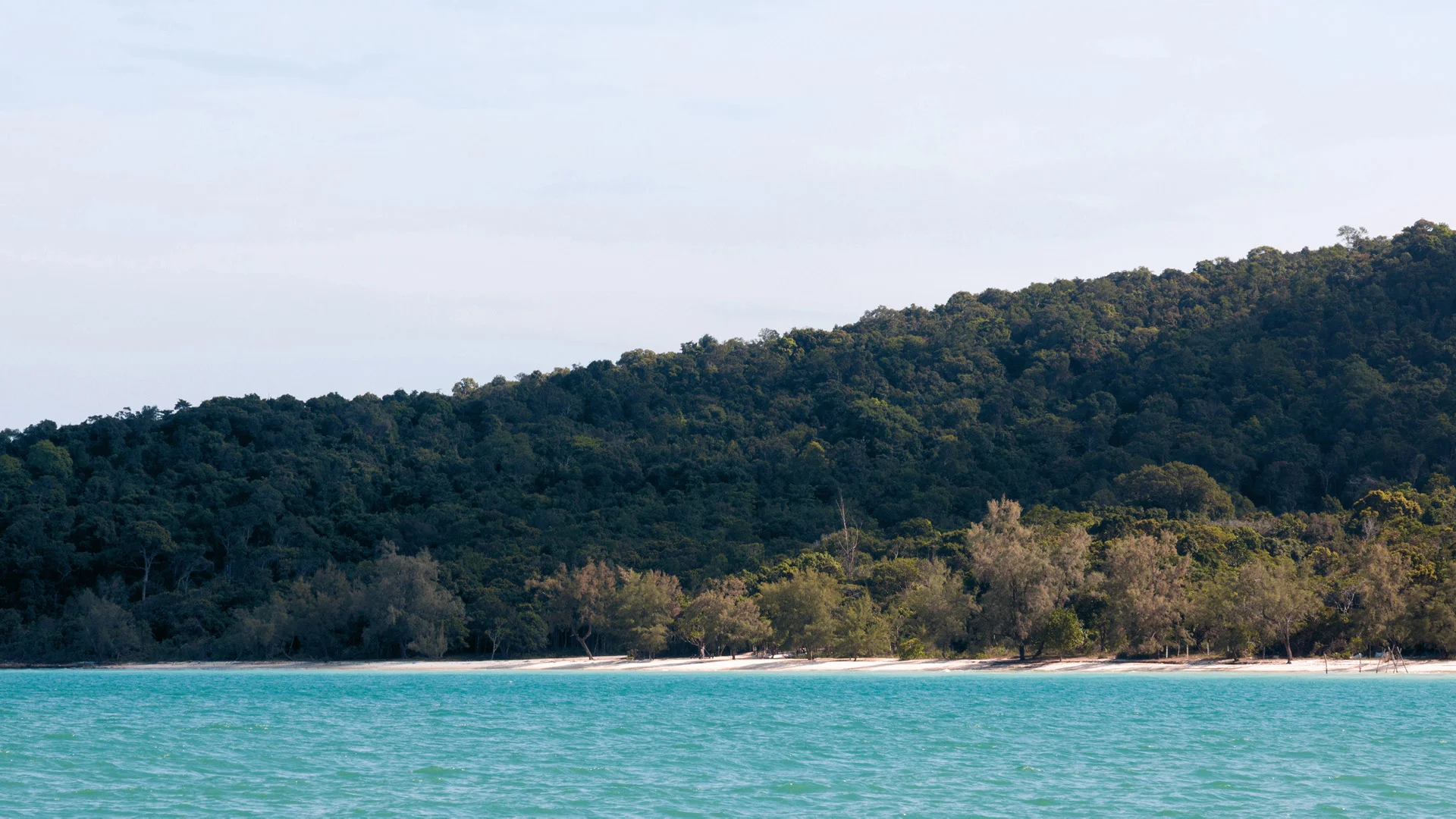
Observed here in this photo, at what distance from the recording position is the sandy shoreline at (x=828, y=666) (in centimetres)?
5359

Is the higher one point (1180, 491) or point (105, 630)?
point (1180, 491)

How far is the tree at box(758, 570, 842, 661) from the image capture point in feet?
210

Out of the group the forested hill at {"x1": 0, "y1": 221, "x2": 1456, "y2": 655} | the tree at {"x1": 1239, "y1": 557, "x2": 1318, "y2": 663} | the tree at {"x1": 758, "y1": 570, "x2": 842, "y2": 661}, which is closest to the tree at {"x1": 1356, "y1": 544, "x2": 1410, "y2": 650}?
the tree at {"x1": 1239, "y1": 557, "x2": 1318, "y2": 663}

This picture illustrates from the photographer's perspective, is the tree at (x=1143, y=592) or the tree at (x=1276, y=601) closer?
the tree at (x=1276, y=601)

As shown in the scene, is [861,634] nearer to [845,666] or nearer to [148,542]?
[845,666]

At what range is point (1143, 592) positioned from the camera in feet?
180

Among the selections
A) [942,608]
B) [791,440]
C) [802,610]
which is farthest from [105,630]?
[791,440]

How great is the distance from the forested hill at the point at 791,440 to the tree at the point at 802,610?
9004 millimetres

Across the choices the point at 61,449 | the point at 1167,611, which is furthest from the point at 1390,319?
the point at 61,449

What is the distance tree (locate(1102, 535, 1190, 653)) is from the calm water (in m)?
3.13

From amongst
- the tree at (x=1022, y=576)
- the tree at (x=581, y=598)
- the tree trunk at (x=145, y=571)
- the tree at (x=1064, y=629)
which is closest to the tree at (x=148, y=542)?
the tree trunk at (x=145, y=571)

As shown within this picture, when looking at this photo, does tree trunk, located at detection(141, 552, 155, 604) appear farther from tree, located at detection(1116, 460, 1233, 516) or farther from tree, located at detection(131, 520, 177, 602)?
tree, located at detection(1116, 460, 1233, 516)

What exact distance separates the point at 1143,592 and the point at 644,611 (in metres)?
24.0

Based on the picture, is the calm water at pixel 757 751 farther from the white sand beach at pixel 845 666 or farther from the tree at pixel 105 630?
the tree at pixel 105 630
